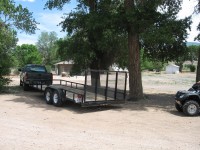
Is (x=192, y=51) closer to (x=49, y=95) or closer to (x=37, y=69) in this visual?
(x=37, y=69)

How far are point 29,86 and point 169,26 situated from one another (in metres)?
10.3

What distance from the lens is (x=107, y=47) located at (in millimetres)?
21344

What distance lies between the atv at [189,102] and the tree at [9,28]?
11598 millimetres

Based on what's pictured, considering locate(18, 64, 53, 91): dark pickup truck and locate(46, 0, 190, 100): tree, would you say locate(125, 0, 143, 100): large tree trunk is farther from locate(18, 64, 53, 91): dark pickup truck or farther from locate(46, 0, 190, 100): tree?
locate(18, 64, 53, 91): dark pickup truck

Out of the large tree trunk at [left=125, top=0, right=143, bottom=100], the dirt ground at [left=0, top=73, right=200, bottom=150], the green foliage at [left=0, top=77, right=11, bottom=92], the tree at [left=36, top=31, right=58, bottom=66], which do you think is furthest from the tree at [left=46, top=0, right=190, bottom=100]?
the tree at [left=36, top=31, right=58, bottom=66]

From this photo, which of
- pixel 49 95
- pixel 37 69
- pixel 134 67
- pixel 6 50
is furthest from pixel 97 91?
pixel 37 69

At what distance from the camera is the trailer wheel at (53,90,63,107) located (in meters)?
15.9

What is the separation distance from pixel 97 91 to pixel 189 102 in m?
3.92

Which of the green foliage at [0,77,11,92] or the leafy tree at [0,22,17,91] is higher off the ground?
the leafy tree at [0,22,17,91]

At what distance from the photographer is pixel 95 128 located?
11.2 meters

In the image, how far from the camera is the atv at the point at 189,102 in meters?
14.0

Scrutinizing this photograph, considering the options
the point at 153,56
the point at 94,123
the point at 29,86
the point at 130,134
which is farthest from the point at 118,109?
the point at 29,86

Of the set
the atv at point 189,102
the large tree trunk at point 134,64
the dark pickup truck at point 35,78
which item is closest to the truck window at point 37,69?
the dark pickup truck at point 35,78

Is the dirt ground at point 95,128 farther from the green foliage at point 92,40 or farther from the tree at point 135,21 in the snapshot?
the green foliage at point 92,40
